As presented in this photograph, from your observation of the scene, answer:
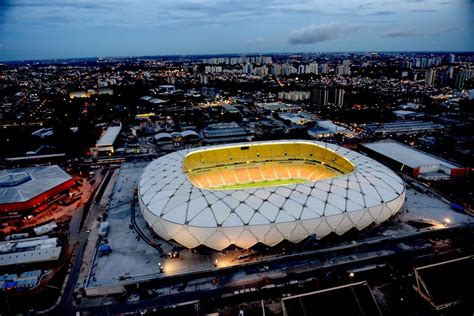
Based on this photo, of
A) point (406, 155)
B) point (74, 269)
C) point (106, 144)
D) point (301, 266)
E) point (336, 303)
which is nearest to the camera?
point (336, 303)

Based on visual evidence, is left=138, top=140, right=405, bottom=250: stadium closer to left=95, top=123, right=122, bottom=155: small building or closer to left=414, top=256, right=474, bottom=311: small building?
left=414, top=256, right=474, bottom=311: small building

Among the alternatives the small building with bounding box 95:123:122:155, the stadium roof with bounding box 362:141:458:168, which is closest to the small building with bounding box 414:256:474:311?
the stadium roof with bounding box 362:141:458:168

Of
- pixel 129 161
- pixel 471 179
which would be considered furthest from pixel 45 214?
pixel 471 179

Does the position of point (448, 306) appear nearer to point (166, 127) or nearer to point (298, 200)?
point (298, 200)

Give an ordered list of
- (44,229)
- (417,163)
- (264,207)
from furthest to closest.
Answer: (417,163) → (44,229) → (264,207)

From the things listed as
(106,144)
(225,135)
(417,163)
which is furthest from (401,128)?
(106,144)

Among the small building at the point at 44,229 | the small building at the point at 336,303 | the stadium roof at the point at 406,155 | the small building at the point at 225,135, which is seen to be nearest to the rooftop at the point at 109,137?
the small building at the point at 225,135

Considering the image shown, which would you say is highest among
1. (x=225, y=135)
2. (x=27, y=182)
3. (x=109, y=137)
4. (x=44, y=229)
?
(x=109, y=137)

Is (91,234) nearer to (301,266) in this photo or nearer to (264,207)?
(264,207)
